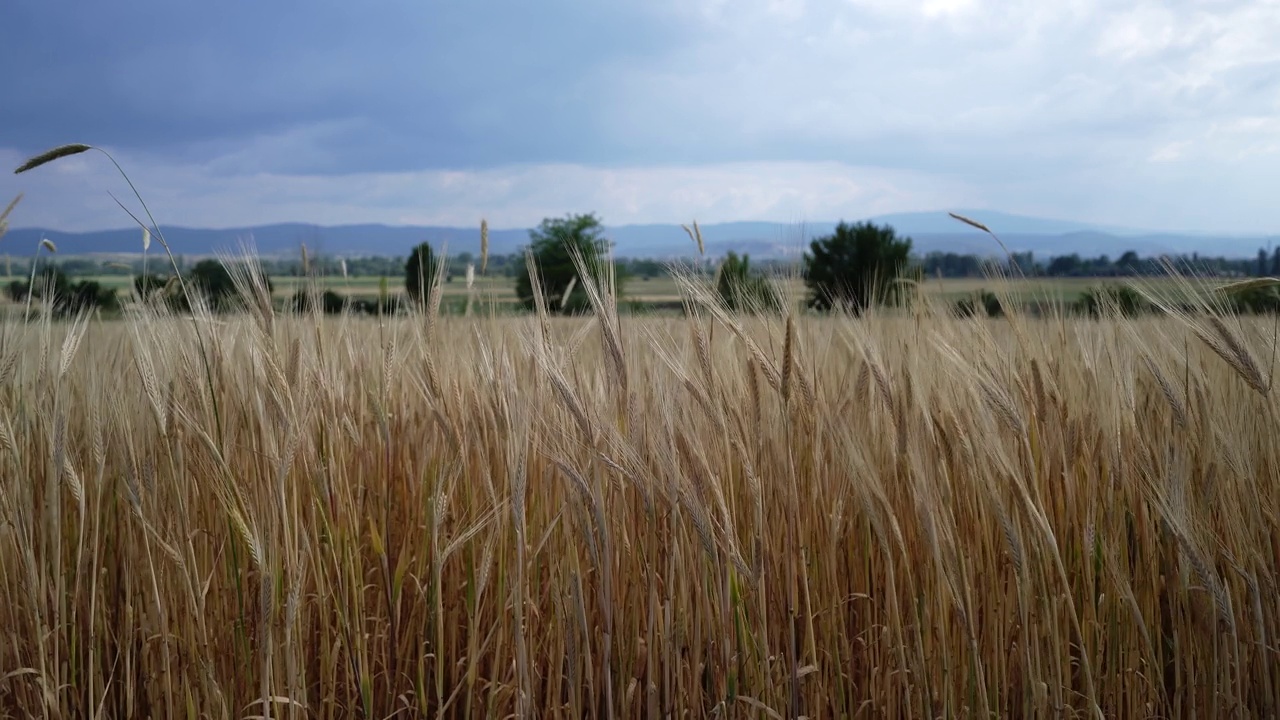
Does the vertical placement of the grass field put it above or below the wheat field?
above

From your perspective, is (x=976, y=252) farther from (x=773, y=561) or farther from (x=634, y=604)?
(x=634, y=604)

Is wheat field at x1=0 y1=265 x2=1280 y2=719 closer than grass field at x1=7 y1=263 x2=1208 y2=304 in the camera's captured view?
Yes

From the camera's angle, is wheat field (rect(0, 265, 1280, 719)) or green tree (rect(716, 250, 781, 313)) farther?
green tree (rect(716, 250, 781, 313))

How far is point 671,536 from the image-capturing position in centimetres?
146

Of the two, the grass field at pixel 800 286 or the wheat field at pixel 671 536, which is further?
the grass field at pixel 800 286

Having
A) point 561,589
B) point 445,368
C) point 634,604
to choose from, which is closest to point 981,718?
point 634,604

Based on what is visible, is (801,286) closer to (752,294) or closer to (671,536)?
(752,294)

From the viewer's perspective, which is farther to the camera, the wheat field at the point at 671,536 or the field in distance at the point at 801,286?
the field in distance at the point at 801,286

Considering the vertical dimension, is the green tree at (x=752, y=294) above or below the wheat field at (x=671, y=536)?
above

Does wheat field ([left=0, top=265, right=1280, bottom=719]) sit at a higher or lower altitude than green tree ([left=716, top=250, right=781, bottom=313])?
lower

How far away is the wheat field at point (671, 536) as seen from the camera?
135 cm

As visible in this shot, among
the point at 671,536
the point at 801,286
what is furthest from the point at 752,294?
the point at 671,536

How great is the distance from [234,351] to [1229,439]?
2.15 m

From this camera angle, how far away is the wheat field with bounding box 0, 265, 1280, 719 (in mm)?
1346
